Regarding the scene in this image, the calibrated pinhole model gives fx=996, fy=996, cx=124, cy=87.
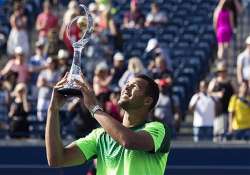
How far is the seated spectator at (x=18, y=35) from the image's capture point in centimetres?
1650

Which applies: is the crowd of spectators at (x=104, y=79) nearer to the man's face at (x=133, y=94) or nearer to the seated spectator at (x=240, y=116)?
the seated spectator at (x=240, y=116)

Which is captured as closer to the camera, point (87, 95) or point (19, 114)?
point (87, 95)

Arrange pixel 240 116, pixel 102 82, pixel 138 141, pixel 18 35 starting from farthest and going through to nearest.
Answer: pixel 18 35, pixel 102 82, pixel 240 116, pixel 138 141

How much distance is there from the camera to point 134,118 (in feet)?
19.2

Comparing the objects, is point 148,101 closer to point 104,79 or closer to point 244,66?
point 104,79

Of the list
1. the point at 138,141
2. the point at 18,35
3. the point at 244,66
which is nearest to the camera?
the point at 138,141

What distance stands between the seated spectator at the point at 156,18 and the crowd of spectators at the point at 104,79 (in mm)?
780

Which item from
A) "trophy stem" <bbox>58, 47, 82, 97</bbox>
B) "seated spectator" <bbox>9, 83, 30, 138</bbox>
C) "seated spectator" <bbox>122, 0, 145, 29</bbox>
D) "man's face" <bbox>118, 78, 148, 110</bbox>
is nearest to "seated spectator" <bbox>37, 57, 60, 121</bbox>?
"seated spectator" <bbox>9, 83, 30, 138</bbox>

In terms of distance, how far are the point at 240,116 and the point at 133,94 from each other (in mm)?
7917

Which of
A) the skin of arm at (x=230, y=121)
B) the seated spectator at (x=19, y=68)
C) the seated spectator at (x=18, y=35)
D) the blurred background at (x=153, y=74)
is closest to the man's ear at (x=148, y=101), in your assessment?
the blurred background at (x=153, y=74)

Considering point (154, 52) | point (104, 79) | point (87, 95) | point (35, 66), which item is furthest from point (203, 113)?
point (87, 95)

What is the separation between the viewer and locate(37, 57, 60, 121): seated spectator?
46.4 ft

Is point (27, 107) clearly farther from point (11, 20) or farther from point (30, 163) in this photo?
point (11, 20)

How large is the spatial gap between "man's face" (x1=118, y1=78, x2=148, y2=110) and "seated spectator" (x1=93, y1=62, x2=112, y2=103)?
7738mm
